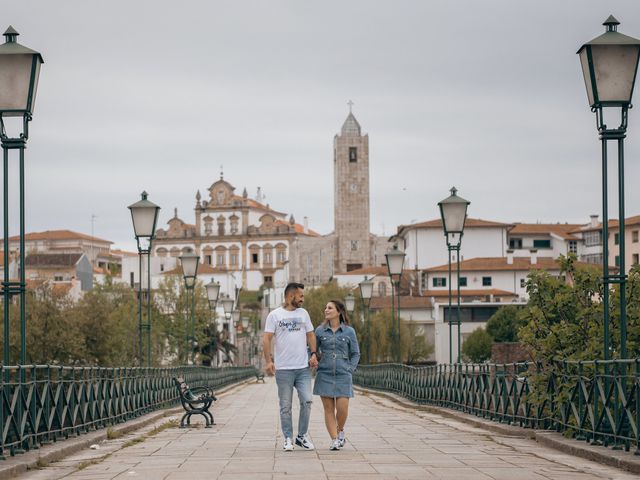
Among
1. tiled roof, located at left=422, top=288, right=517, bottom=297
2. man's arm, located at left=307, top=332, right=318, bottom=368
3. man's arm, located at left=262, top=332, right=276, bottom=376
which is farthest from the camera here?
tiled roof, located at left=422, top=288, right=517, bottom=297

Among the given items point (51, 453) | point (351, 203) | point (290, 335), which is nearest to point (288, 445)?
point (290, 335)

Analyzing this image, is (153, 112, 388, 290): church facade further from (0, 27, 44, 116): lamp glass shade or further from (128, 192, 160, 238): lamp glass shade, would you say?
(0, 27, 44, 116): lamp glass shade

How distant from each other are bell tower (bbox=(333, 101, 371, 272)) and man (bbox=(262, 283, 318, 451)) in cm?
14729

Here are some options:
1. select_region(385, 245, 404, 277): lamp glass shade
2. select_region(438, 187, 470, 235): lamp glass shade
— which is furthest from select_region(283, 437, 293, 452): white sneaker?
select_region(385, 245, 404, 277): lamp glass shade

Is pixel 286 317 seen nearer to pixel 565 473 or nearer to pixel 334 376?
pixel 334 376

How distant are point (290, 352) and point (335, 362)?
527mm

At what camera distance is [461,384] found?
2189 cm

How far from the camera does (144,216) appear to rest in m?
24.8

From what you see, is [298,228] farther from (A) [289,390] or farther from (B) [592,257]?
(A) [289,390]

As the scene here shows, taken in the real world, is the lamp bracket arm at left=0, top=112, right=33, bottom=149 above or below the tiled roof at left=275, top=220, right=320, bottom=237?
below

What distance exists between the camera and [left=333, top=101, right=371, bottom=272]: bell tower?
161625 millimetres

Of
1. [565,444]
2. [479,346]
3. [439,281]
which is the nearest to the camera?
[565,444]

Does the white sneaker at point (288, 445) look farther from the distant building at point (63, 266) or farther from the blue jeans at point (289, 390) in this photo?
the distant building at point (63, 266)

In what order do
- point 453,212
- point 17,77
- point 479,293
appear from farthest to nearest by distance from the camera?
1. point 479,293
2. point 453,212
3. point 17,77
